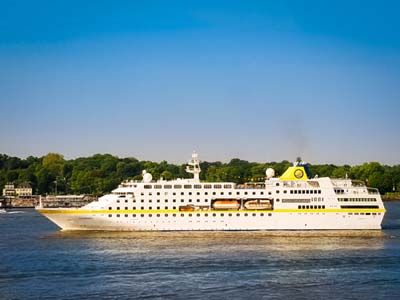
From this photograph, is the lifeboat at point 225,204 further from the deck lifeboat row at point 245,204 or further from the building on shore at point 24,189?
the building on shore at point 24,189

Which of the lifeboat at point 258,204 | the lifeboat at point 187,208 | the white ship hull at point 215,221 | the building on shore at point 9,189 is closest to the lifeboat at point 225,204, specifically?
the white ship hull at point 215,221

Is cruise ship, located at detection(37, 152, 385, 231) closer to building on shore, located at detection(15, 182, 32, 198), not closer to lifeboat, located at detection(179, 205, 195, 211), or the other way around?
A: lifeboat, located at detection(179, 205, 195, 211)

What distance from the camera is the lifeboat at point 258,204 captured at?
5972 centimetres

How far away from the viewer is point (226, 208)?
195 feet

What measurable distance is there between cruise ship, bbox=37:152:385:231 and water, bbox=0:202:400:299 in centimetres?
158

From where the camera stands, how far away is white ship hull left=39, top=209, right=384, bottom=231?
58.3 metres

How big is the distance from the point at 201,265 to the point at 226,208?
1889cm

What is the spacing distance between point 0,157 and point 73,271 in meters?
162

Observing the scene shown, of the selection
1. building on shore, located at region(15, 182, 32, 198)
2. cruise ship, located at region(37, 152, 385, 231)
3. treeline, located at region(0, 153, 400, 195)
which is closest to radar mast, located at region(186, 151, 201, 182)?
cruise ship, located at region(37, 152, 385, 231)

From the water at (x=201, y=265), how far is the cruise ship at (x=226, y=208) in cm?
158

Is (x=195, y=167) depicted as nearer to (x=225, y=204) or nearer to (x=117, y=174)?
(x=225, y=204)

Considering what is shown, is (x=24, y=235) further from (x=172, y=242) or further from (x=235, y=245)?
(x=235, y=245)

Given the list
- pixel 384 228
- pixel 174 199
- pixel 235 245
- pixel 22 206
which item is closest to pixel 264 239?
pixel 235 245

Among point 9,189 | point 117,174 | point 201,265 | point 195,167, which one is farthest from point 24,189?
point 201,265
